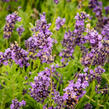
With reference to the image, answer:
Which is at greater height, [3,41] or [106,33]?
[3,41]

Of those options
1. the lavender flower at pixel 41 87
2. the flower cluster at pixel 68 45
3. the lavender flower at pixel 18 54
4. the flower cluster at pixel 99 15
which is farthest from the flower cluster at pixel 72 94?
the flower cluster at pixel 99 15

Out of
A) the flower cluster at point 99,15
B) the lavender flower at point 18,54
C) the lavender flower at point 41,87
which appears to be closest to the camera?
the lavender flower at point 41,87

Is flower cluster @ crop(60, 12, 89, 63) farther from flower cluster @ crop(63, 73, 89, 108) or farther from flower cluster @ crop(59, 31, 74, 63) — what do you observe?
flower cluster @ crop(63, 73, 89, 108)

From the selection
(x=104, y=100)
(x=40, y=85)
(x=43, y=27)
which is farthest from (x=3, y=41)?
(x=104, y=100)

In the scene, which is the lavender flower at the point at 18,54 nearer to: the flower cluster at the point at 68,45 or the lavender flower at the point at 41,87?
the lavender flower at the point at 41,87

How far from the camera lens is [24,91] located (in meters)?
2.33

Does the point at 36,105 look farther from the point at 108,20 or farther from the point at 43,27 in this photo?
the point at 108,20

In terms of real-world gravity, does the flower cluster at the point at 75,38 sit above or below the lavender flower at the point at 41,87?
above

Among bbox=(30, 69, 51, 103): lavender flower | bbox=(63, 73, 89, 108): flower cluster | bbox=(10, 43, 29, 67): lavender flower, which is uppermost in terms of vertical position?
bbox=(10, 43, 29, 67): lavender flower

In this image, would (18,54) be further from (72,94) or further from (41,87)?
(72,94)

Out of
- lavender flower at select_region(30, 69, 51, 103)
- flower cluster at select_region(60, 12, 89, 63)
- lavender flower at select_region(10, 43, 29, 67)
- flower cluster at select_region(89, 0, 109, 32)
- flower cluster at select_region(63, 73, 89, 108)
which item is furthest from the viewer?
flower cluster at select_region(89, 0, 109, 32)

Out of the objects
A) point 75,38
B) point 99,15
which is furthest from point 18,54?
point 99,15

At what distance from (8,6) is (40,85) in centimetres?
260

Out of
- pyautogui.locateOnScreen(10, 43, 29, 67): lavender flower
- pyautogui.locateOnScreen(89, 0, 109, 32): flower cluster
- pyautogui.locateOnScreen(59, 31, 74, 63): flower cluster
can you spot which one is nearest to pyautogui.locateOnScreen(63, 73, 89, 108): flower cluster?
pyautogui.locateOnScreen(10, 43, 29, 67): lavender flower
